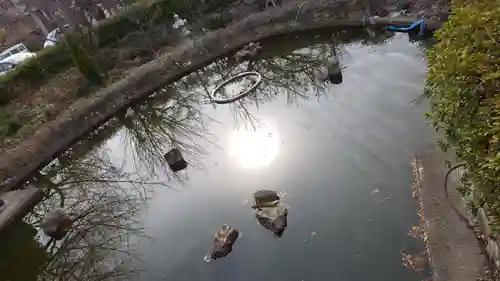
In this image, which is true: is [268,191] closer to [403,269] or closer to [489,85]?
[403,269]

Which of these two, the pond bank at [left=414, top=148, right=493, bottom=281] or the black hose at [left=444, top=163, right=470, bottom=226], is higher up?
the black hose at [left=444, top=163, right=470, bottom=226]

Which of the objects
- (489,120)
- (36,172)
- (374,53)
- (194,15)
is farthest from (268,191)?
(194,15)

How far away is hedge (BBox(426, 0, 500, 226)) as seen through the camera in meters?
4.87

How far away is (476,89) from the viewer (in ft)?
17.0

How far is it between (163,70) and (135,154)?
4.23m

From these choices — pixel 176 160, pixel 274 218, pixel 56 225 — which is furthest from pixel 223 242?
pixel 56 225

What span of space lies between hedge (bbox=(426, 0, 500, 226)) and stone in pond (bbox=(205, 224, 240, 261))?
15.4ft

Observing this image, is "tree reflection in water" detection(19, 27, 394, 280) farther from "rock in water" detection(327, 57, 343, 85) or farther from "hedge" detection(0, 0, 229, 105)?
"hedge" detection(0, 0, 229, 105)

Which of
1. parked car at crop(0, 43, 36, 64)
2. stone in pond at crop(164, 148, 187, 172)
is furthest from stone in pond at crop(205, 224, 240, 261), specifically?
parked car at crop(0, 43, 36, 64)

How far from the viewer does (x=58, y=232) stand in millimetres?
10508

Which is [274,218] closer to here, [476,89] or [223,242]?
[223,242]

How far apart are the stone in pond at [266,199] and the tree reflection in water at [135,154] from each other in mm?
2669

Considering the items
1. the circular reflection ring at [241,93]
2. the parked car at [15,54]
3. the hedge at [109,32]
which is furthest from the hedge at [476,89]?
the parked car at [15,54]

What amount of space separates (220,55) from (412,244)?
10.9m
